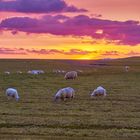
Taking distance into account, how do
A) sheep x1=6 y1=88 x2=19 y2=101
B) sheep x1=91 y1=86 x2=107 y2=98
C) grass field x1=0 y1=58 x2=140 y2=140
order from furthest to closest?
sheep x1=91 y1=86 x2=107 y2=98 < sheep x1=6 y1=88 x2=19 y2=101 < grass field x1=0 y1=58 x2=140 y2=140

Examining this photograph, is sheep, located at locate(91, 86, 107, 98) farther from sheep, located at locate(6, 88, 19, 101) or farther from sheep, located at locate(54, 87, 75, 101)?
sheep, located at locate(6, 88, 19, 101)

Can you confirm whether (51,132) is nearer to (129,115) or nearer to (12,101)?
(129,115)

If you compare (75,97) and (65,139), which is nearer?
(65,139)

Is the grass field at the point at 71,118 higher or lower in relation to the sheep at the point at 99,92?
lower

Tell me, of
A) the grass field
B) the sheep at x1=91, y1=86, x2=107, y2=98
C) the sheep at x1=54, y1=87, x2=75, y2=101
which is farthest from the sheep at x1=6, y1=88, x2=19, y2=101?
the sheep at x1=91, y1=86, x2=107, y2=98

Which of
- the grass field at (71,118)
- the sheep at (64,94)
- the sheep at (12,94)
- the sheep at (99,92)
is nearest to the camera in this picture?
the grass field at (71,118)

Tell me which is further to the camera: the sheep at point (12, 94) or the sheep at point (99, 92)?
the sheep at point (99, 92)

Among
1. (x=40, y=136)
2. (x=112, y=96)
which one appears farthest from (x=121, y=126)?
(x=112, y=96)

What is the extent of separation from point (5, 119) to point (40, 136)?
487 cm

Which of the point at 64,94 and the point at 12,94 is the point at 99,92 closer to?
the point at 64,94

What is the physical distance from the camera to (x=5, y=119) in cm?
2355

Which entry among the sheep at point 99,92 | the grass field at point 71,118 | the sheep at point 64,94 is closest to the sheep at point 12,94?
the grass field at point 71,118

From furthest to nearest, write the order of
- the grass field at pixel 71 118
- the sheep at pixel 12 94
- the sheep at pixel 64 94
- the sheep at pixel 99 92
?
the sheep at pixel 99 92 → the sheep at pixel 12 94 → the sheep at pixel 64 94 → the grass field at pixel 71 118

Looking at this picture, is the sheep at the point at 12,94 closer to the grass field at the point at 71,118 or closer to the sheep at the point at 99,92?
the grass field at the point at 71,118
